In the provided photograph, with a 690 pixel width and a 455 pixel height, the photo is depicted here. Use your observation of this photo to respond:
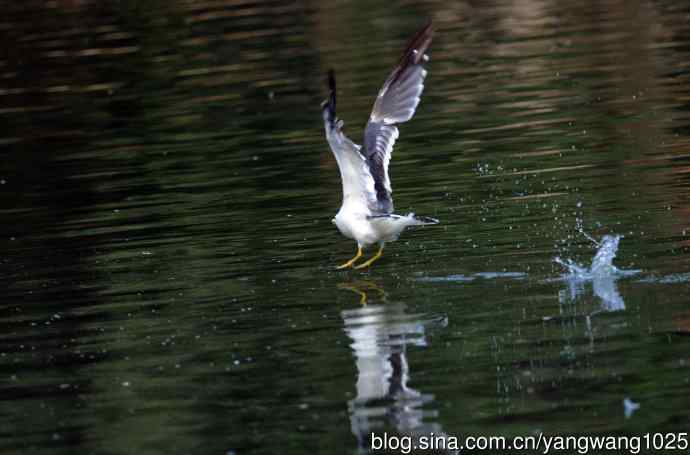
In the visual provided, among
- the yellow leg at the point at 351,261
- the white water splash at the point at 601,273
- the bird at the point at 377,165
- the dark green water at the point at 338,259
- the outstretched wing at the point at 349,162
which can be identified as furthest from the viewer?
the yellow leg at the point at 351,261

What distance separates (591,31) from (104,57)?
1024 cm

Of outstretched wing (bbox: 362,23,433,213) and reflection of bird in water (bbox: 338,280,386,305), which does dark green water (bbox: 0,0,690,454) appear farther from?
outstretched wing (bbox: 362,23,433,213)

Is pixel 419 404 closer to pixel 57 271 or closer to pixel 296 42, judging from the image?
pixel 57 271

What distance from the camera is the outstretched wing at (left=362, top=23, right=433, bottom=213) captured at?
12156 millimetres

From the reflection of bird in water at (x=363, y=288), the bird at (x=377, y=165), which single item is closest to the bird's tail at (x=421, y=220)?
the bird at (x=377, y=165)

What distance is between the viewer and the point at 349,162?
11.1 meters

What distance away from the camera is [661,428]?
7770 mm

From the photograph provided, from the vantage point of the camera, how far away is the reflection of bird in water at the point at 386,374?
810 cm

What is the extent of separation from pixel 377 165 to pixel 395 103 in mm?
655

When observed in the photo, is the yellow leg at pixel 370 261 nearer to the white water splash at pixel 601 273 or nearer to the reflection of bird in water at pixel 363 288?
the reflection of bird in water at pixel 363 288

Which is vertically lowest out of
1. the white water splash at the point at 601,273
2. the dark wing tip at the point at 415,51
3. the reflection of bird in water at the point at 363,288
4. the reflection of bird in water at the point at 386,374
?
the reflection of bird in water at the point at 363,288

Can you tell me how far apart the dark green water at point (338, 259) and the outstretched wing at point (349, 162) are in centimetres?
71

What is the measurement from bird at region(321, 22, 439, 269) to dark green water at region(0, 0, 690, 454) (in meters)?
0.44

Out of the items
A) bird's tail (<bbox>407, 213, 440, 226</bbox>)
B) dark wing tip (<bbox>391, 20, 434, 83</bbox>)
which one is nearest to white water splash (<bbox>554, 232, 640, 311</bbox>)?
bird's tail (<bbox>407, 213, 440, 226</bbox>)
